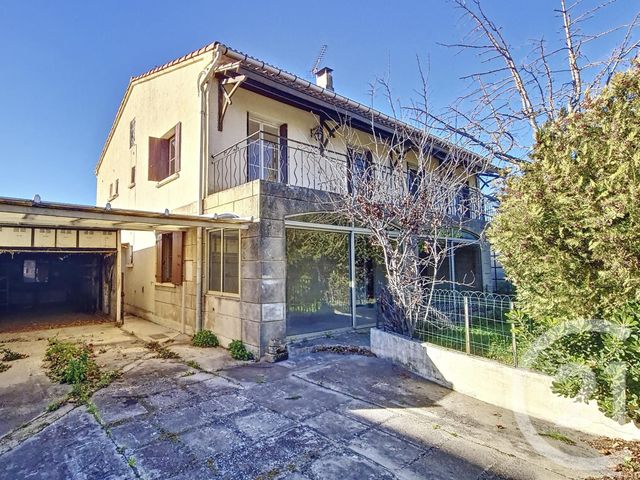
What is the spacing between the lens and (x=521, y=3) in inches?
255

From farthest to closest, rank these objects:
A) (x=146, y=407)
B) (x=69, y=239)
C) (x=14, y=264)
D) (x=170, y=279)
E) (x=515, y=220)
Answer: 1. (x=14, y=264)
2. (x=69, y=239)
3. (x=170, y=279)
4. (x=146, y=407)
5. (x=515, y=220)

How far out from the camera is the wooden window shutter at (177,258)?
10.0m

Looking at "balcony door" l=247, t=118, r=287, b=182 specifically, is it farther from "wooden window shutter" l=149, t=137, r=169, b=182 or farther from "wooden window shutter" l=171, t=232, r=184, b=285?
"wooden window shutter" l=149, t=137, r=169, b=182

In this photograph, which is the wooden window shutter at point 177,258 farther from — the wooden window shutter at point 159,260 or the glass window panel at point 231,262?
the glass window panel at point 231,262

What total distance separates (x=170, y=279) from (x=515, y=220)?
9879mm

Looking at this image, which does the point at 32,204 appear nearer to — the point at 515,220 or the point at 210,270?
the point at 210,270

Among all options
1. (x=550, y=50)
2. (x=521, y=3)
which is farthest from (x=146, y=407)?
(x=521, y=3)

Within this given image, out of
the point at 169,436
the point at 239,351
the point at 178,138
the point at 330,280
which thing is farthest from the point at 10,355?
the point at 330,280

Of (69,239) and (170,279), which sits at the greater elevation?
(69,239)

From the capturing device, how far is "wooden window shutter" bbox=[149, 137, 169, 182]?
11.1 meters

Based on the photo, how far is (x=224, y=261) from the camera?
29.1 feet

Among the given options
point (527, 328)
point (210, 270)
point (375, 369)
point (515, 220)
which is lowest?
point (375, 369)

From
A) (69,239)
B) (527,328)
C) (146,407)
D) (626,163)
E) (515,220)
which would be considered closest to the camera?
(626,163)

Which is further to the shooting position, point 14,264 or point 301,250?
point 14,264
